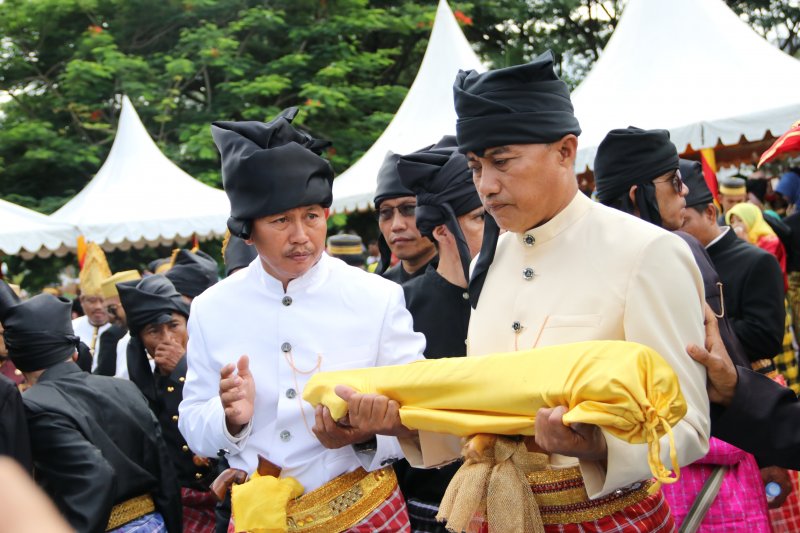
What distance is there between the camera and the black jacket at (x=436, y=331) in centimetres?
397

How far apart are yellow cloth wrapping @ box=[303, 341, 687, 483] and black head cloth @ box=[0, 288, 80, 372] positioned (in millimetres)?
2304

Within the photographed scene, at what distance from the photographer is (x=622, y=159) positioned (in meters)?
4.23

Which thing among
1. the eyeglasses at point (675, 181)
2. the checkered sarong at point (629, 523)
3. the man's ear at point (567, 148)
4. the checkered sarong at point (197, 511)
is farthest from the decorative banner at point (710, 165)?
the checkered sarong at point (629, 523)

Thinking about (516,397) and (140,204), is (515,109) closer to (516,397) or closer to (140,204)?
(516,397)

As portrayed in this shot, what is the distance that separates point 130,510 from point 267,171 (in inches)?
84.4

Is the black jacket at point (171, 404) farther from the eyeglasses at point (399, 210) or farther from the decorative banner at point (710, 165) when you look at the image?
the decorative banner at point (710, 165)

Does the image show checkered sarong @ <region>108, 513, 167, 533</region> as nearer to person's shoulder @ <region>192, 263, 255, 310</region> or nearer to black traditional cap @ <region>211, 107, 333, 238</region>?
person's shoulder @ <region>192, 263, 255, 310</region>

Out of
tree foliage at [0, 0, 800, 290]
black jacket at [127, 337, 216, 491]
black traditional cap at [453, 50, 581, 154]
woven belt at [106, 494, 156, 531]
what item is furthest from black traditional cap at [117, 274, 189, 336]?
tree foliage at [0, 0, 800, 290]

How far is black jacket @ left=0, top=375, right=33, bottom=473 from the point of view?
12.7 ft

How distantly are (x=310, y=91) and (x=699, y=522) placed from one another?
15.4 m

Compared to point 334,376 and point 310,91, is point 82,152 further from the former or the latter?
point 334,376

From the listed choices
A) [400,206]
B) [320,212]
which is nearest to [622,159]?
[400,206]

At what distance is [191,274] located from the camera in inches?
271

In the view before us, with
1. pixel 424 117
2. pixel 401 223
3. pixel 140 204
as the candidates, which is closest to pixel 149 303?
pixel 401 223
